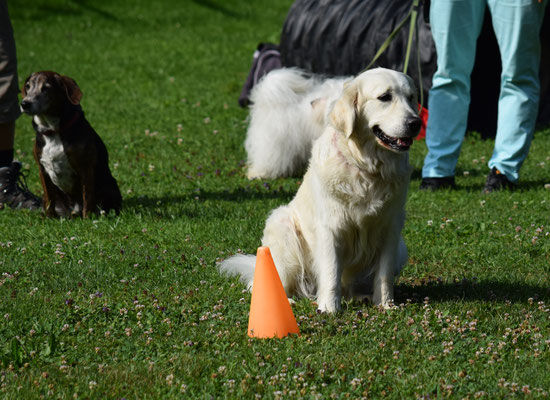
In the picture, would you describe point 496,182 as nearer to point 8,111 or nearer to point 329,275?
point 329,275

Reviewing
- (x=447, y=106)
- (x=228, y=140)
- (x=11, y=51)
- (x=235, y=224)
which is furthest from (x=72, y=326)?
(x=228, y=140)

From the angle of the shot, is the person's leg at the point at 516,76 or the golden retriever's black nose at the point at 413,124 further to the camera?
the person's leg at the point at 516,76

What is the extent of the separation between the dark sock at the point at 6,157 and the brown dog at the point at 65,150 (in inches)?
34.8

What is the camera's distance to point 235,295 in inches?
170

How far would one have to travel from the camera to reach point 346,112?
3.95 m

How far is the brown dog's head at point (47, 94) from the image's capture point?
5.79 m

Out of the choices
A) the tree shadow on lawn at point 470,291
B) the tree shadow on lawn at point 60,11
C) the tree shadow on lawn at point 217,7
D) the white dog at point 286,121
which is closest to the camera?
the tree shadow on lawn at point 470,291

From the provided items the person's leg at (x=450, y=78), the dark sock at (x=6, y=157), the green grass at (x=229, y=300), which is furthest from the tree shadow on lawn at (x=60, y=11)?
the person's leg at (x=450, y=78)

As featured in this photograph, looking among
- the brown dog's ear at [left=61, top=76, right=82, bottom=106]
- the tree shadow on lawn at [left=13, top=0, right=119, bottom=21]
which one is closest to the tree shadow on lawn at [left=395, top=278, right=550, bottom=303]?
the brown dog's ear at [left=61, top=76, right=82, bottom=106]

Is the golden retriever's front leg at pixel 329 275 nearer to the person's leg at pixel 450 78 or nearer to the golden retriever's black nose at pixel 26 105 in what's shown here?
the golden retriever's black nose at pixel 26 105

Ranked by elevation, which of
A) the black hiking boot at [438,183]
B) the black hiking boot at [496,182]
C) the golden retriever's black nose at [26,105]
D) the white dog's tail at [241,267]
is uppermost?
the golden retriever's black nose at [26,105]

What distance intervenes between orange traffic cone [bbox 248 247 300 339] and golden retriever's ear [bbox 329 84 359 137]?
30.5 inches

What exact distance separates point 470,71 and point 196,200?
106 inches

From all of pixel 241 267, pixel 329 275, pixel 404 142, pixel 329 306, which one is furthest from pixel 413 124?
pixel 241 267
